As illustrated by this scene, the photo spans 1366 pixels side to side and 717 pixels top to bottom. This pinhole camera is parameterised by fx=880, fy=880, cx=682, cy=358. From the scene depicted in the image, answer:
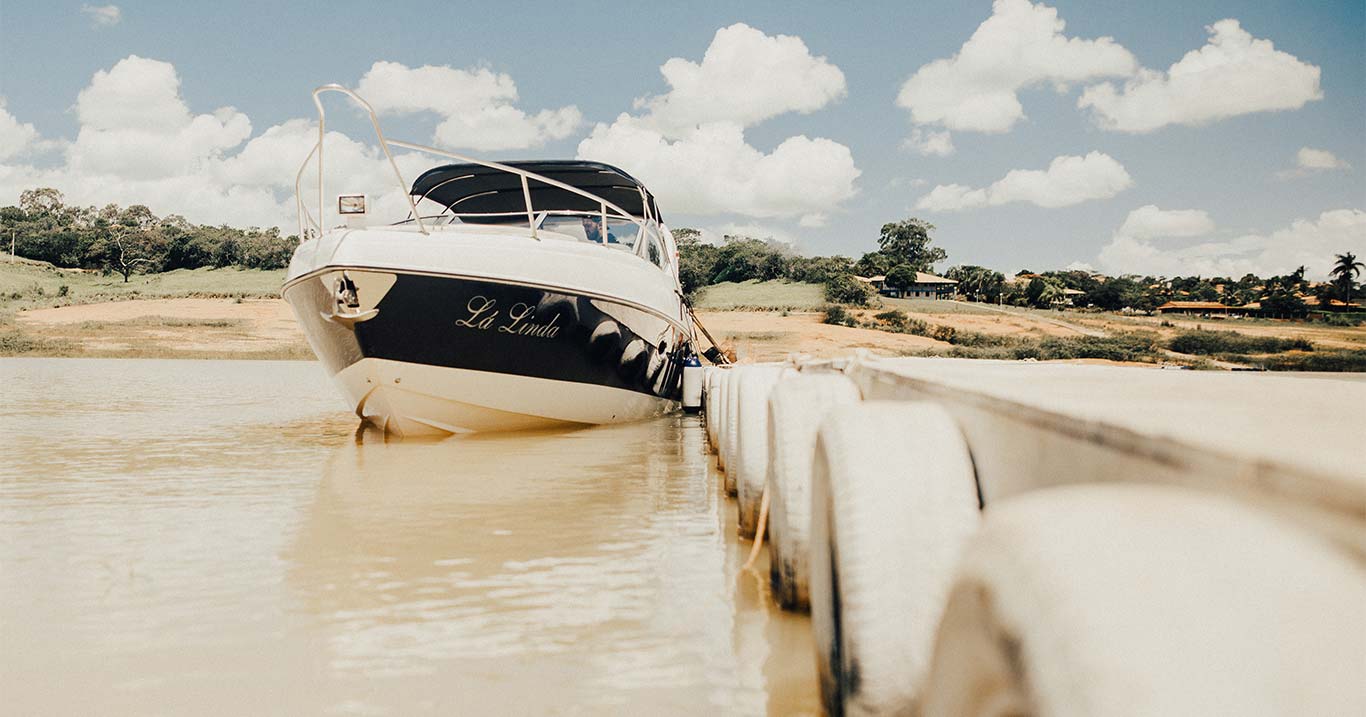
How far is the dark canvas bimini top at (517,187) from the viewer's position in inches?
396

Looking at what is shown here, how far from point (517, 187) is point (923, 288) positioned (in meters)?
78.6

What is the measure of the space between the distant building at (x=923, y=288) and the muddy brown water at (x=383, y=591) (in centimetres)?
7764

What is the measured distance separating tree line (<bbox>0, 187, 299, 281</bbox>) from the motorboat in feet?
201

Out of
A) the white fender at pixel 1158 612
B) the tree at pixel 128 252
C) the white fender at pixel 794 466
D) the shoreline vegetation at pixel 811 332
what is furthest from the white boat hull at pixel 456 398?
the tree at pixel 128 252

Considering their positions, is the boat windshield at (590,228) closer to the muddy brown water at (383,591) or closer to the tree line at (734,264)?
the muddy brown water at (383,591)

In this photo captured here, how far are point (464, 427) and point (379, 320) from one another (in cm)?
150

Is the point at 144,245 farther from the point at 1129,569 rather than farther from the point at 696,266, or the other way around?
the point at 1129,569

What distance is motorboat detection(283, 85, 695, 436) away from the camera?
23.1ft

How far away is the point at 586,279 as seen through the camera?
25.2ft

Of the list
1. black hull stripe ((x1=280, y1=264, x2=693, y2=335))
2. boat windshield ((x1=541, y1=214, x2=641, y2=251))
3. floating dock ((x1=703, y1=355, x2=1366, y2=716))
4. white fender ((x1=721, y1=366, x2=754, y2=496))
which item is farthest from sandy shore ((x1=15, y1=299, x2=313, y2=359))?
floating dock ((x1=703, y1=355, x2=1366, y2=716))

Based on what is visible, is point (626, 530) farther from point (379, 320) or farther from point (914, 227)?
point (914, 227)

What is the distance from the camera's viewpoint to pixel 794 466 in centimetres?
281

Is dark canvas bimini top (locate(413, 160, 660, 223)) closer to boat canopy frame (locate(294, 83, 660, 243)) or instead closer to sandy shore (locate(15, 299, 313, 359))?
boat canopy frame (locate(294, 83, 660, 243))

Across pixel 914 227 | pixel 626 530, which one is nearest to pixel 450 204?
pixel 626 530
